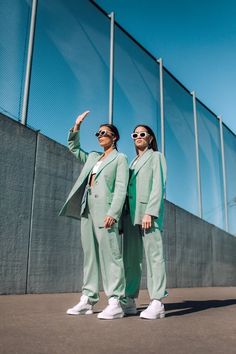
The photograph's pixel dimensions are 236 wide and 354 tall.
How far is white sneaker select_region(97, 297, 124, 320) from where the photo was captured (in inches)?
101

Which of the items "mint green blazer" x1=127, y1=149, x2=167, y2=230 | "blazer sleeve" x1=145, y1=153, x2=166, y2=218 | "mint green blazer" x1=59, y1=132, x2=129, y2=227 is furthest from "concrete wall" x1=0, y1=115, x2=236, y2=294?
"blazer sleeve" x1=145, y1=153, x2=166, y2=218

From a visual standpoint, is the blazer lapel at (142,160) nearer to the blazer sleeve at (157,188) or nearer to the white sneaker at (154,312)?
the blazer sleeve at (157,188)

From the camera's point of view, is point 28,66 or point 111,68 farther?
point 111,68

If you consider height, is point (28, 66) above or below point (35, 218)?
above

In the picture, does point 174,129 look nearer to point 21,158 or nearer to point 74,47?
point 74,47

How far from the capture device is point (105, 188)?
2.94 metres

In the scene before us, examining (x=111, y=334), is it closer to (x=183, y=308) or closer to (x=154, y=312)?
(x=154, y=312)

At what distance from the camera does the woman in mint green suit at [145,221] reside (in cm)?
285

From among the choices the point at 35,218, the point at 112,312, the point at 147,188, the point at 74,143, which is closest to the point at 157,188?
the point at 147,188

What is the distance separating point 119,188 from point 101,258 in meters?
0.51

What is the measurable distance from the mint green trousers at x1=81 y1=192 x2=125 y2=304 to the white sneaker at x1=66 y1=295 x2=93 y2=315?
34 mm

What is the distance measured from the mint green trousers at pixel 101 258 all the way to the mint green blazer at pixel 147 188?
0.24m

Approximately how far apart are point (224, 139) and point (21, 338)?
11.3m

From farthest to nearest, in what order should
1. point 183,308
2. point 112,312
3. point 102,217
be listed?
point 183,308, point 102,217, point 112,312
